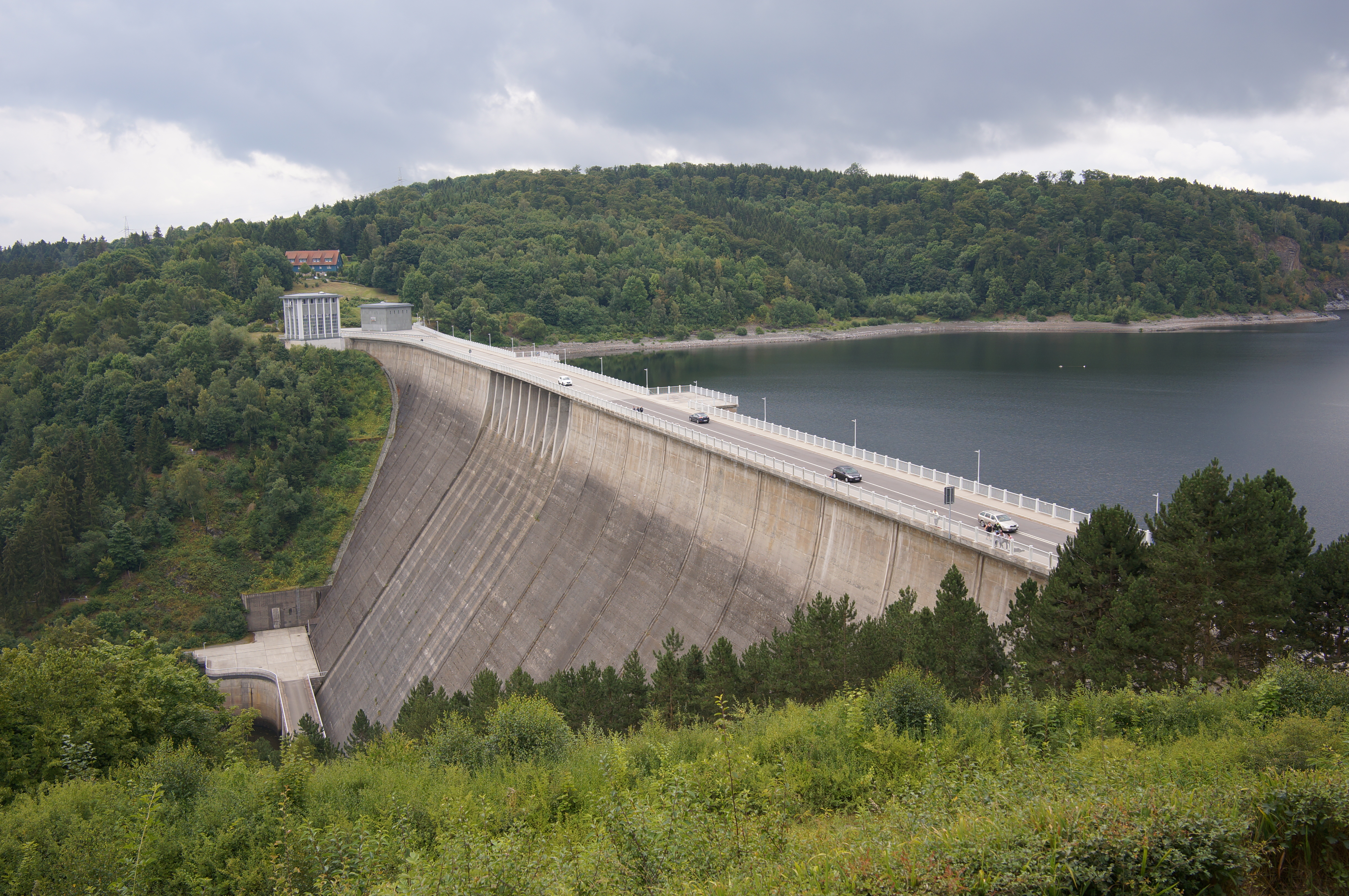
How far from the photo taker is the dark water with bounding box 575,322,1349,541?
2016 inches

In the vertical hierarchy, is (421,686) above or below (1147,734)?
below

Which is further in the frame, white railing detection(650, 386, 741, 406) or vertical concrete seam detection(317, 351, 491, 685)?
white railing detection(650, 386, 741, 406)

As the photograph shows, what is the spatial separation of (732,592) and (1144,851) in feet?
73.6

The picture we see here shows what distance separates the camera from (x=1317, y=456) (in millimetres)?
53562

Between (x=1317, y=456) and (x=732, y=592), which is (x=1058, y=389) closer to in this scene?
(x=1317, y=456)

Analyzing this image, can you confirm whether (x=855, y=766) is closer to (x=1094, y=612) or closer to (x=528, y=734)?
(x=528, y=734)

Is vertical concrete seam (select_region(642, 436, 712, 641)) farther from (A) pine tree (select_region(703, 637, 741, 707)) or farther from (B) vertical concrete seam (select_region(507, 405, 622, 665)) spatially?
(A) pine tree (select_region(703, 637, 741, 707))

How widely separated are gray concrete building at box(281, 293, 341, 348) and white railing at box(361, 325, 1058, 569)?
4712 centimetres

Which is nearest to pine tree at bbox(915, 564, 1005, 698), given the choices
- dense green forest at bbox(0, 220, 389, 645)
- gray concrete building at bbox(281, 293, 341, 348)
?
dense green forest at bbox(0, 220, 389, 645)

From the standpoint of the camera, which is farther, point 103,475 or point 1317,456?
point 103,475

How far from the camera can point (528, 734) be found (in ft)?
57.1

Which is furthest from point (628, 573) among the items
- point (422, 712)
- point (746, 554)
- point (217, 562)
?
point (217, 562)

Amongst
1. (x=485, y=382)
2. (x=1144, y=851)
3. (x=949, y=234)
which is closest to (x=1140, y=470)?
(x=485, y=382)

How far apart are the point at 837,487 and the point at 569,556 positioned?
15.6 m
